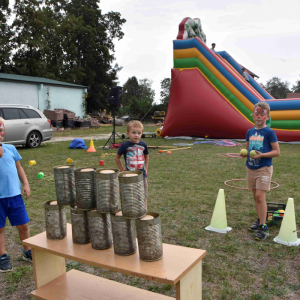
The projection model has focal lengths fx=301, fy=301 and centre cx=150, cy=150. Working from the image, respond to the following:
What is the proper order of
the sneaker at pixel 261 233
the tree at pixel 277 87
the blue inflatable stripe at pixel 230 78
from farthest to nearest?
1. the tree at pixel 277 87
2. the blue inflatable stripe at pixel 230 78
3. the sneaker at pixel 261 233

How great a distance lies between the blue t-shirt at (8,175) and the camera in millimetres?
3143

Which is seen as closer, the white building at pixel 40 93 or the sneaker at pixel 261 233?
the sneaker at pixel 261 233

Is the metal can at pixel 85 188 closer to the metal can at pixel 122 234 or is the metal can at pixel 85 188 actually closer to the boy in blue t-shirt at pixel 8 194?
the metal can at pixel 122 234

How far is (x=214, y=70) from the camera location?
14891 mm

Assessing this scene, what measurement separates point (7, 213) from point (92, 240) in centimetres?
129

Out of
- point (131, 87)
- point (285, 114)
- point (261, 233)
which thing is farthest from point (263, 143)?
point (131, 87)

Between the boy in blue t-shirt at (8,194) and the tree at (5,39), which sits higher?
the tree at (5,39)

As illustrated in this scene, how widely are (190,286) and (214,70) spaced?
13.9 m

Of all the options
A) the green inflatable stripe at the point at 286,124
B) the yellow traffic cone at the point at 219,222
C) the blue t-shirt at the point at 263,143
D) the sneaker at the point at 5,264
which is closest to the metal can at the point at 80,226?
the sneaker at the point at 5,264

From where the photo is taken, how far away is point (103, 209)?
2.43 metres

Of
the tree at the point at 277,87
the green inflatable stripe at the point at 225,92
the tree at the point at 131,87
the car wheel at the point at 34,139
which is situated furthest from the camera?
the tree at the point at 277,87

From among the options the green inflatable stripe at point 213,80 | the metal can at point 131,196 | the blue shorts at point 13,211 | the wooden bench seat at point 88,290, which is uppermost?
the green inflatable stripe at point 213,80

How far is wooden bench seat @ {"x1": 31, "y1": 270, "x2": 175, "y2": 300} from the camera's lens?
2684mm

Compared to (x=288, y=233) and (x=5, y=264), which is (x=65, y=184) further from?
(x=288, y=233)
